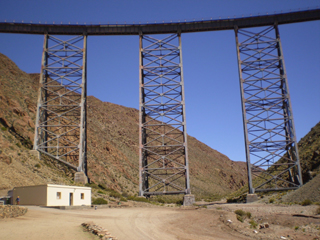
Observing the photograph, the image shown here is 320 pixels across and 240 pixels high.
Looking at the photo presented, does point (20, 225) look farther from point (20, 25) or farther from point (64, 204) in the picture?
point (20, 25)

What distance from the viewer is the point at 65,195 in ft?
57.2

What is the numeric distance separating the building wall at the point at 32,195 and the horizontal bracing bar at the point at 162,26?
13.9m

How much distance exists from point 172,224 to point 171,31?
17.7 metres

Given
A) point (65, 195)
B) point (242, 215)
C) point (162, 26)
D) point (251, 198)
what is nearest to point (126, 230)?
point (242, 215)

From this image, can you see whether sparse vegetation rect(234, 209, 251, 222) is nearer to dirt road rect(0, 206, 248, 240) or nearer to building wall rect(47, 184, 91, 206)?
dirt road rect(0, 206, 248, 240)

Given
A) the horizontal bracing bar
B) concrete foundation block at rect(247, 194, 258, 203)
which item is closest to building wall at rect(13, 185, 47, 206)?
concrete foundation block at rect(247, 194, 258, 203)

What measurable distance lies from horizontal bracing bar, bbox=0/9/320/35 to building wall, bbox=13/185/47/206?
1393 centimetres

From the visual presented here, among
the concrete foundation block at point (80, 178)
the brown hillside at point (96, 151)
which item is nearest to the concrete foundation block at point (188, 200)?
the concrete foundation block at point (80, 178)

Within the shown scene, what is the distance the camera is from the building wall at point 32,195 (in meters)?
16.2

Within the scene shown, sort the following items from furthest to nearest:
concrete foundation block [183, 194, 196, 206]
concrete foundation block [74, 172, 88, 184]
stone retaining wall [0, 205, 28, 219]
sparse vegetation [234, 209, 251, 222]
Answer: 1. concrete foundation block [74, 172, 88, 184]
2. concrete foundation block [183, 194, 196, 206]
3. sparse vegetation [234, 209, 251, 222]
4. stone retaining wall [0, 205, 28, 219]

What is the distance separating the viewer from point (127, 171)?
42.2m

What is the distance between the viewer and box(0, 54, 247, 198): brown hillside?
70.8 ft

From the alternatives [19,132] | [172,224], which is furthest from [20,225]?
[19,132]

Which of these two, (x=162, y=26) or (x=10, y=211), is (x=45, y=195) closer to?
(x=10, y=211)
